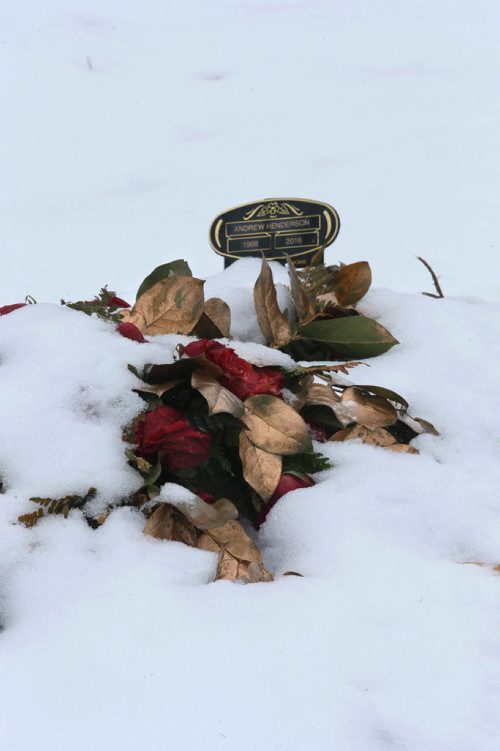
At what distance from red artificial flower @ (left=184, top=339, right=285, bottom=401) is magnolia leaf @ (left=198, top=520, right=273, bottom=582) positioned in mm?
161

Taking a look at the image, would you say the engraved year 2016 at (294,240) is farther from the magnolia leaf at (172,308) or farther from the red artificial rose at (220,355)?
the red artificial rose at (220,355)

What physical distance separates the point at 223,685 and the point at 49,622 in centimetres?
16

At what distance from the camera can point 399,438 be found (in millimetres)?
1081

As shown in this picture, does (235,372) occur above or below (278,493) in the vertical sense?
above

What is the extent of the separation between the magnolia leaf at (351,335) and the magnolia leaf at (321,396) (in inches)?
7.5

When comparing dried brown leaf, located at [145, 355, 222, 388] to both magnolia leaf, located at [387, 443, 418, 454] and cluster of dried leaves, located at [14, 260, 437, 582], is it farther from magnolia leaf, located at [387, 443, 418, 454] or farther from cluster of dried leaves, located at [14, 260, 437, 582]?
magnolia leaf, located at [387, 443, 418, 454]

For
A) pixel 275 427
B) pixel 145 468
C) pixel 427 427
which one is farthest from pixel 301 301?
pixel 145 468

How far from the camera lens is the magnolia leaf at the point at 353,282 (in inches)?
55.9

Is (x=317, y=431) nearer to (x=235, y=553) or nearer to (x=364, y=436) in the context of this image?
(x=364, y=436)

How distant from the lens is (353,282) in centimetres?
142

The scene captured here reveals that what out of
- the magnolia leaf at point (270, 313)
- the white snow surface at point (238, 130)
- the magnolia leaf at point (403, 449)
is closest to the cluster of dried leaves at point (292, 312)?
the magnolia leaf at point (270, 313)

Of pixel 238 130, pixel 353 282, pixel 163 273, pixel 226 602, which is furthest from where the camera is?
pixel 238 130

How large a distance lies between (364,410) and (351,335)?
237 millimetres

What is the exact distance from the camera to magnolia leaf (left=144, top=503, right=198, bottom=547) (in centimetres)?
79
